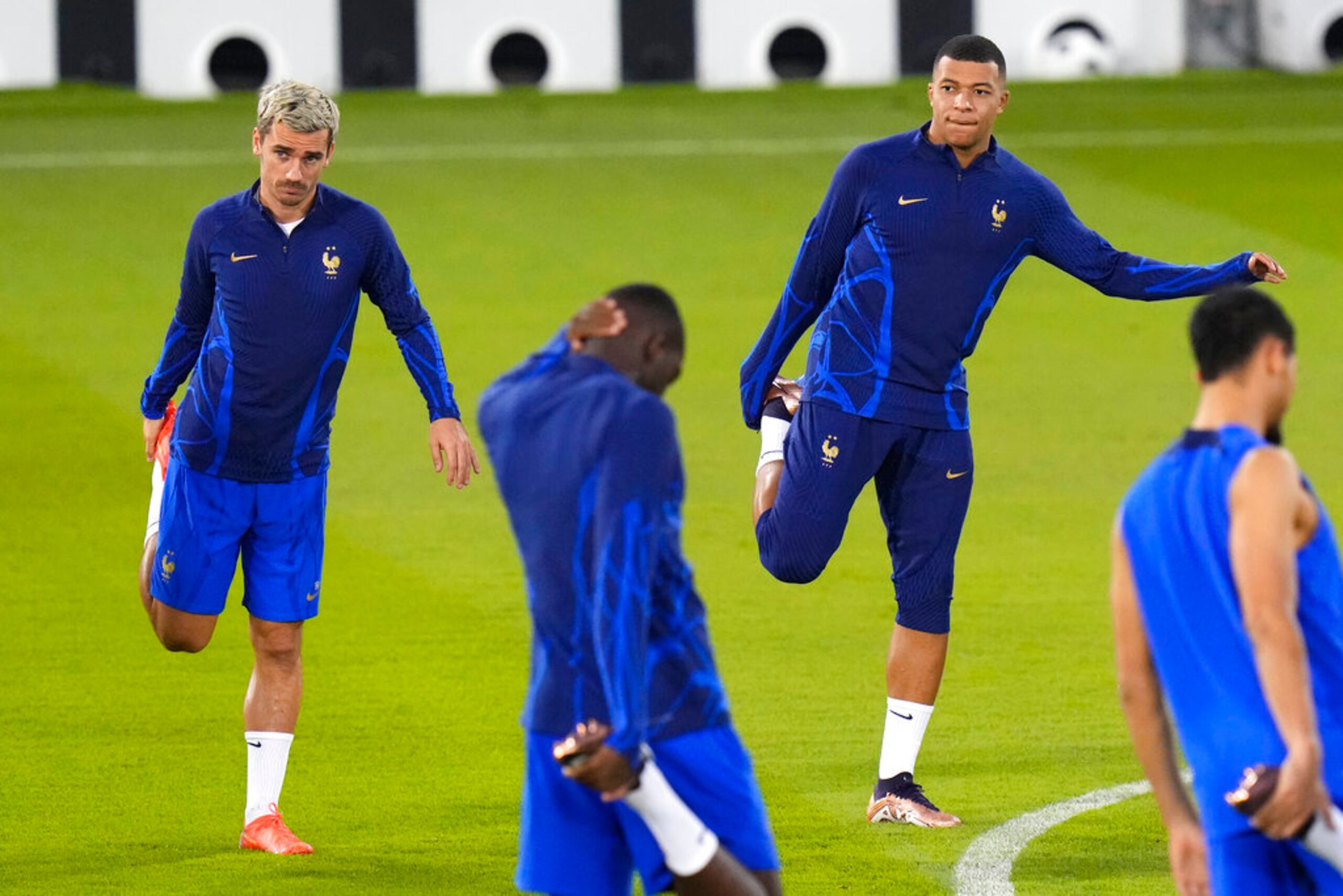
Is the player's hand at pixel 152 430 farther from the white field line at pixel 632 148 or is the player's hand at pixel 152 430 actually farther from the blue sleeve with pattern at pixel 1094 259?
the white field line at pixel 632 148

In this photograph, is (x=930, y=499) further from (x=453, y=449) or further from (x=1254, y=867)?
(x=1254, y=867)

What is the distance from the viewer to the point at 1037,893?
6211 millimetres

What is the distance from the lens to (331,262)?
659 cm

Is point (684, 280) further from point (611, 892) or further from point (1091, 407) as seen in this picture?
point (611, 892)

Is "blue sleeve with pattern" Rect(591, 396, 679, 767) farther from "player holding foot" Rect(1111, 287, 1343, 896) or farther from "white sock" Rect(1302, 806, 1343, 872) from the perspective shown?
"white sock" Rect(1302, 806, 1343, 872)

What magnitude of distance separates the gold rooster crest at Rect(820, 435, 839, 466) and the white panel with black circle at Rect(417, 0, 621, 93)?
68.3 ft

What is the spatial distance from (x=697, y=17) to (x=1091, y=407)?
541 inches

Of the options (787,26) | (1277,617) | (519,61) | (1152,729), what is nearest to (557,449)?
(1152,729)

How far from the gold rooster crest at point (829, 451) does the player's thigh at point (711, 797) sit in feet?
7.92

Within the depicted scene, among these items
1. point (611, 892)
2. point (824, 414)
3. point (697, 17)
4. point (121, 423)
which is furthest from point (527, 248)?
point (611, 892)

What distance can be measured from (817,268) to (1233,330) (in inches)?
119

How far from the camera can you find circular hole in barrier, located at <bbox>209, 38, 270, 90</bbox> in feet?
90.8

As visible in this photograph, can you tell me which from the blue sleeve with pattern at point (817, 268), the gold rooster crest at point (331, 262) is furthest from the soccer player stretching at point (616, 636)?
the blue sleeve with pattern at point (817, 268)

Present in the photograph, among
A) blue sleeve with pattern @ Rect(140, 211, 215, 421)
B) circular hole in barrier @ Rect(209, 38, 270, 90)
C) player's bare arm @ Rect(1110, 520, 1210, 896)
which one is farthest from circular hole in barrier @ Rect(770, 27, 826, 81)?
player's bare arm @ Rect(1110, 520, 1210, 896)
